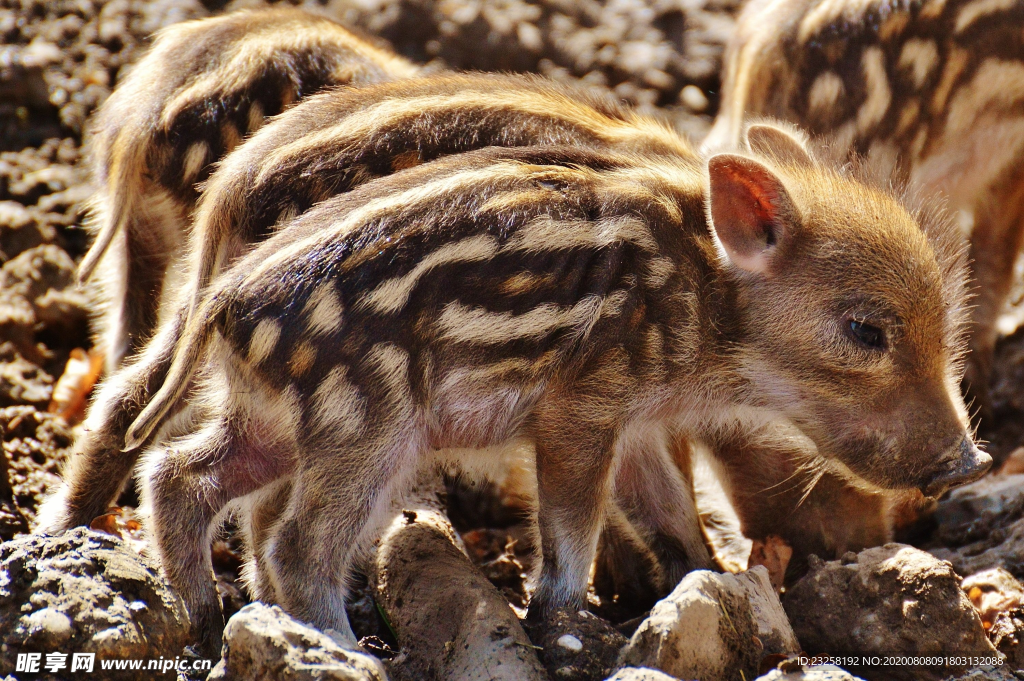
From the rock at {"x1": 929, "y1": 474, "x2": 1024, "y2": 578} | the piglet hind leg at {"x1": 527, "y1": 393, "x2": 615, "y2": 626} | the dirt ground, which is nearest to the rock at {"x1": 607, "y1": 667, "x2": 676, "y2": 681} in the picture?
the piglet hind leg at {"x1": 527, "y1": 393, "x2": 615, "y2": 626}

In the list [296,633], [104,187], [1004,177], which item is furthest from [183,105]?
[1004,177]

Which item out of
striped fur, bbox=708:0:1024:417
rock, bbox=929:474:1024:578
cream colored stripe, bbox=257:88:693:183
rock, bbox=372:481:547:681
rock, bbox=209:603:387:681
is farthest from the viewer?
striped fur, bbox=708:0:1024:417

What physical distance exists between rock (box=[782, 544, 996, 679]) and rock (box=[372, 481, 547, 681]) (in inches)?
26.2

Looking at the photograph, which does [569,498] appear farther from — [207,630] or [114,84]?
[114,84]

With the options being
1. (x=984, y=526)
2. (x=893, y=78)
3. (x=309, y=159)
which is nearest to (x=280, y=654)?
(x=309, y=159)

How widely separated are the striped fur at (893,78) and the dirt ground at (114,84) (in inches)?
26.7

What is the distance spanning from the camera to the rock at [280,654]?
6.13 ft

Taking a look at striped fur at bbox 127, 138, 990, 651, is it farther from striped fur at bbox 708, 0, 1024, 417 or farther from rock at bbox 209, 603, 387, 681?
striped fur at bbox 708, 0, 1024, 417

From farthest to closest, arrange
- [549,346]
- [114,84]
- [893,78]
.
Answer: [114,84]
[893,78]
[549,346]

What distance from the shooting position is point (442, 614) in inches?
93.0

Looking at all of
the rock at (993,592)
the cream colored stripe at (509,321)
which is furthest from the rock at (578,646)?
the rock at (993,592)

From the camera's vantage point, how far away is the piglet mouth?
2605mm

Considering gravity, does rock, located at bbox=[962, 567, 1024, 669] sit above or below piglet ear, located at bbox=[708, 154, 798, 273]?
below

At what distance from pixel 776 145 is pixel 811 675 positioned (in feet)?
4.77
